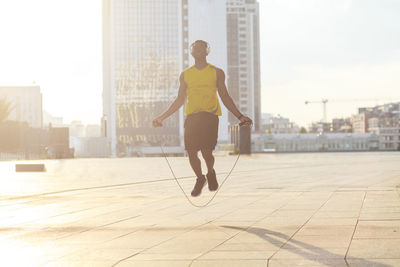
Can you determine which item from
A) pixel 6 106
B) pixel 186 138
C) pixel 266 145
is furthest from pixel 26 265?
pixel 266 145

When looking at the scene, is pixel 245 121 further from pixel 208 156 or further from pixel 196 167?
pixel 196 167

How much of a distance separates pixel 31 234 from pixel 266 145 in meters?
151

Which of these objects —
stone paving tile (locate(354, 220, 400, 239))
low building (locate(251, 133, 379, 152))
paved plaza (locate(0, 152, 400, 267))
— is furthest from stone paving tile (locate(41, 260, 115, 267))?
low building (locate(251, 133, 379, 152))

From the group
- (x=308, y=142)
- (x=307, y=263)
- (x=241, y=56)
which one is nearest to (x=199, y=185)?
(x=307, y=263)

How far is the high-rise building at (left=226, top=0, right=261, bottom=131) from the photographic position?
183 metres

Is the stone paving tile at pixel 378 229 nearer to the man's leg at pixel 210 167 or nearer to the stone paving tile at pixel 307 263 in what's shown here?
the stone paving tile at pixel 307 263

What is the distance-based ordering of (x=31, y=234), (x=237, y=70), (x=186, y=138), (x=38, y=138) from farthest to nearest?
(x=237, y=70), (x=38, y=138), (x=31, y=234), (x=186, y=138)

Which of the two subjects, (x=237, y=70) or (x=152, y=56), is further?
(x=237, y=70)

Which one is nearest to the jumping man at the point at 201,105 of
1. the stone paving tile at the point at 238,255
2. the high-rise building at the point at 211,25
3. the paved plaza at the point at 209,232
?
the paved plaza at the point at 209,232

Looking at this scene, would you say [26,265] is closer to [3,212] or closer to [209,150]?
[209,150]

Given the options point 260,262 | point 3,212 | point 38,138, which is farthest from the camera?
point 38,138

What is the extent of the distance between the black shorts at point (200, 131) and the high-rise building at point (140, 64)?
153 m

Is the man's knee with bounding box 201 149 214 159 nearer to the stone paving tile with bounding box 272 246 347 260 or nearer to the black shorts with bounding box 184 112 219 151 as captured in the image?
the black shorts with bounding box 184 112 219 151

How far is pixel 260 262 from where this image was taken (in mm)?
4410
